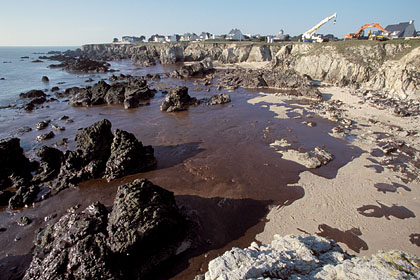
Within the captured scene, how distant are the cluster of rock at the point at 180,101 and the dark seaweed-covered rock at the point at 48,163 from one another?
15525 mm

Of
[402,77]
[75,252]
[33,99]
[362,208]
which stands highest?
[402,77]

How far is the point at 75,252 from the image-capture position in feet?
26.0

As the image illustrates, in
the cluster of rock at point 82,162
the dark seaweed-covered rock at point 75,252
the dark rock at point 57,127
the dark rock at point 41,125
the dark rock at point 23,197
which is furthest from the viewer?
the dark rock at point 41,125

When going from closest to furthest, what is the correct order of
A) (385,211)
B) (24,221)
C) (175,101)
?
(24,221) → (385,211) → (175,101)

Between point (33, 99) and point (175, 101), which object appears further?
point (33, 99)

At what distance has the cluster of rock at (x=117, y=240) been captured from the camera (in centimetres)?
779

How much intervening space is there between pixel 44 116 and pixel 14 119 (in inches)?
126

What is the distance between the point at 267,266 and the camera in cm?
541

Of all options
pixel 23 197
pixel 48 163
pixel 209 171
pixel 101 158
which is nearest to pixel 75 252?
pixel 23 197

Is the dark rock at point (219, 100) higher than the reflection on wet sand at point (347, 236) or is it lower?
higher

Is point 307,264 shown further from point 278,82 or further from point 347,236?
point 278,82

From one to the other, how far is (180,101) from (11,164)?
1938cm

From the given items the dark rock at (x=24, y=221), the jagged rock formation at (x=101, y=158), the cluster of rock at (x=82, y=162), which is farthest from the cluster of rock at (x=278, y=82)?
the dark rock at (x=24, y=221)

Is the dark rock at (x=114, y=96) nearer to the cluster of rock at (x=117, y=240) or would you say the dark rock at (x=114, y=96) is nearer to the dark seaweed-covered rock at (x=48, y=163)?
the dark seaweed-covered rock at (x=48, y=163)
